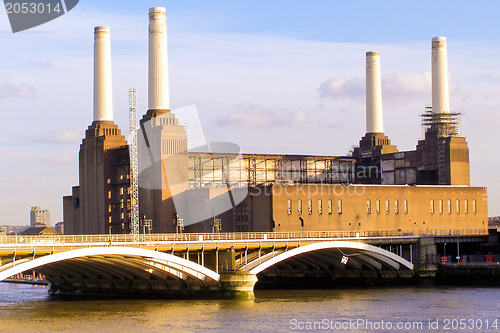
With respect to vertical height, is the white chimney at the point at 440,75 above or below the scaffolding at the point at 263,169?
above

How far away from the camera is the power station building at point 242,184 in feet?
339

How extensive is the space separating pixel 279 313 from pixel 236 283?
9.78 metres

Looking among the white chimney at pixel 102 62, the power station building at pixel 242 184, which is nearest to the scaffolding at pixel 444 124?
the power station building at pixel 242 184

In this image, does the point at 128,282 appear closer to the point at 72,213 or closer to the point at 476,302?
the point at 476,302

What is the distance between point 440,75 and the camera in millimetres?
122062

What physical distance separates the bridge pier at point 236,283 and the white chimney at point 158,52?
3444 centimetres

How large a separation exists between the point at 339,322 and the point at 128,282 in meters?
25.7

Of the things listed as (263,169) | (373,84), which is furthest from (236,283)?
(373,84)

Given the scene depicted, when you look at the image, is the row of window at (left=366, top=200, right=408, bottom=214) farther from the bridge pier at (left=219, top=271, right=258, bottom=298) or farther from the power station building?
the bridge pier at (left=219, top=271, right=258, bottom=298)

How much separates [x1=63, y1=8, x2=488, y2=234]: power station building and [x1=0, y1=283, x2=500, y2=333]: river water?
19.3 metres

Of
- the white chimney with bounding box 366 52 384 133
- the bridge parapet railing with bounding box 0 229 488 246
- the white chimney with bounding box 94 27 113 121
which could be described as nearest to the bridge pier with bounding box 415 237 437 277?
the bridge parapet railing with bounding box 0 229 488 246

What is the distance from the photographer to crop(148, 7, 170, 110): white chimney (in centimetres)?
10406

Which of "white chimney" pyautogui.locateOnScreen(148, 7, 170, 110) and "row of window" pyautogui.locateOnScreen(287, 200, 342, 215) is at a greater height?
"white chimney" pyautogui.locateOnScreen(148, 7, 170, 110)

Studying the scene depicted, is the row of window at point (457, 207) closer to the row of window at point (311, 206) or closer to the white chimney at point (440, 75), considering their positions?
the row of window at point (311, 206)
